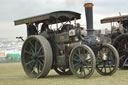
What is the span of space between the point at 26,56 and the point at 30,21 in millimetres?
1591

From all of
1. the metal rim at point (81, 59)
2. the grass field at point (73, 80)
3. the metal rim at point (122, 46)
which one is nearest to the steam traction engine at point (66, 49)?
the metal rim at point (81, 59)

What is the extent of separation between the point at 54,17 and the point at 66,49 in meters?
1.49

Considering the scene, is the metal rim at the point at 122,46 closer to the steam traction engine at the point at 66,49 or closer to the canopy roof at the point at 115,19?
the canopy roof at the point at 115,19

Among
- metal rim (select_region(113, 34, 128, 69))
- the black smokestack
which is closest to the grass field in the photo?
the black smokestack

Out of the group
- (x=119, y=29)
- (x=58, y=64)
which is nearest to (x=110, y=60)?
(x=58, y=64)

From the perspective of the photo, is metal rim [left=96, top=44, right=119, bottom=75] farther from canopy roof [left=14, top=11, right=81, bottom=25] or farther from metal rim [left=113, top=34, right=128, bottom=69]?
metal rim [left=113, top=34, right=128, bottom=69]

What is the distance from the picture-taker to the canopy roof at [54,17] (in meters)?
11.4

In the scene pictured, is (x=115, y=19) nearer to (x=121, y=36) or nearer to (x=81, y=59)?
(x=121, y=36)

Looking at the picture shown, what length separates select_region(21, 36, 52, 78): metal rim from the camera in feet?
35.9

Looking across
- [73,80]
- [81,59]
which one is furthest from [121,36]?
[73,80]

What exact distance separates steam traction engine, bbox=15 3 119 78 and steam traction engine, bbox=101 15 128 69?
3.41 metres

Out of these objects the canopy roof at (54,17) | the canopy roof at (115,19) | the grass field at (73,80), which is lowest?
the grass field at (73,80)

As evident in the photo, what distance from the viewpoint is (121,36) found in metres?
14.5

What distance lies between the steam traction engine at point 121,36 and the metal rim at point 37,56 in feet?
16.4
